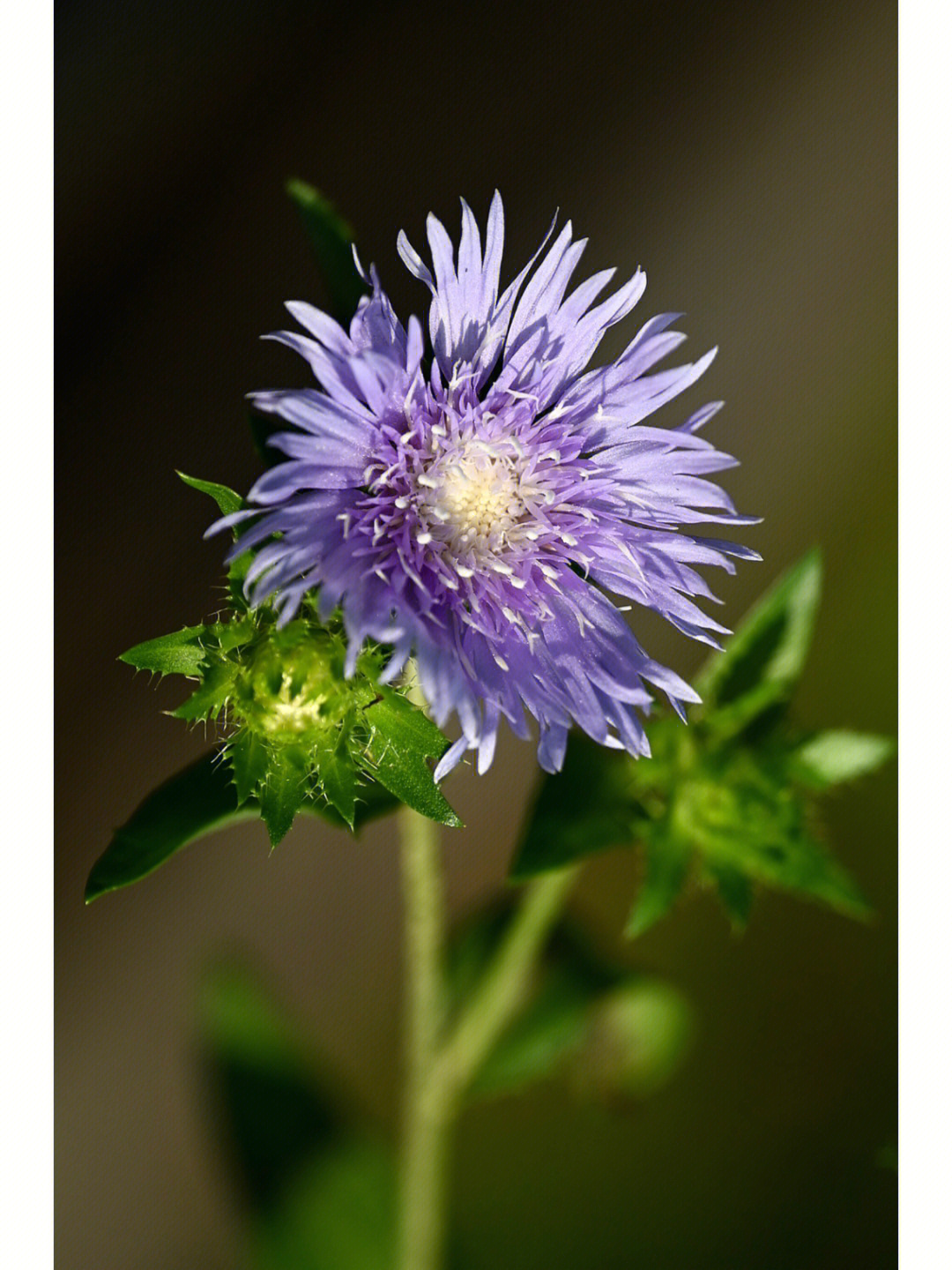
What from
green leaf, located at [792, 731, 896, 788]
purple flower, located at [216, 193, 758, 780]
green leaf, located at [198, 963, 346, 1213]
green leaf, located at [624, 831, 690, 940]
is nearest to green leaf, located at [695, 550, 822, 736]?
green leaf, located at [792, 731, 896, 788]

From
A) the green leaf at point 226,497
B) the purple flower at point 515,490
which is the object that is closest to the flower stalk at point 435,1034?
the purple flower at point 515,490

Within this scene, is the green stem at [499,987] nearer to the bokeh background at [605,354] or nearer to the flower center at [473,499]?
the bokeh background at [605,354]

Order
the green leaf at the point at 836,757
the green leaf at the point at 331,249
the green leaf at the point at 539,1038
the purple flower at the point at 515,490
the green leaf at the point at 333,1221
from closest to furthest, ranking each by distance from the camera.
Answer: the purple flower at the point at 515,490, the green leaf at the point at 331,249, the green leaf at the point at 836,757, the green leaf at the point at 539,1038, the green leaf at the point at 333,1221

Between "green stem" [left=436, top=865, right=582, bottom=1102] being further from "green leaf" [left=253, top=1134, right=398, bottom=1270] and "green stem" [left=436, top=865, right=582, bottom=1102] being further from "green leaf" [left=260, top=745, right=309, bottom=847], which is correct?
"green leaf" [left=260, top=745, right=309, bottom=847]

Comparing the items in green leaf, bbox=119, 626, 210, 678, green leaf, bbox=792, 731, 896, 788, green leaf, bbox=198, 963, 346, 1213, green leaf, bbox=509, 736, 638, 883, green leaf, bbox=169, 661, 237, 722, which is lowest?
green leaf, bbox=198, 963, 346, 1213

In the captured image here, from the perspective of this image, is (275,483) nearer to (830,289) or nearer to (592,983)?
(592,983)

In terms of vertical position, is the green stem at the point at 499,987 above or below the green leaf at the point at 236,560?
below

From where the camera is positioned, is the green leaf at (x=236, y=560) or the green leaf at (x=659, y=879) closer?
the green leaf at (x=236, y=560)
